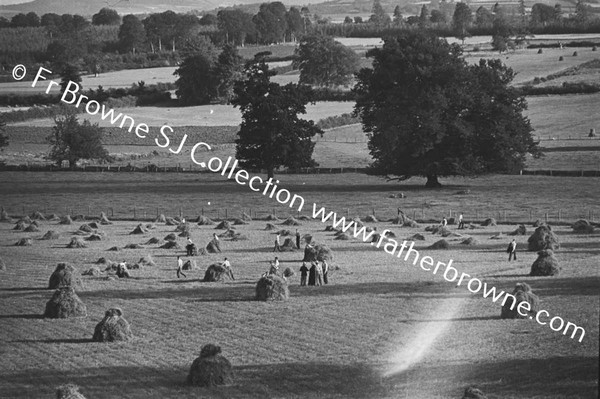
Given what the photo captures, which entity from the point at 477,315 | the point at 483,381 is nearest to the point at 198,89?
the point at 477,315

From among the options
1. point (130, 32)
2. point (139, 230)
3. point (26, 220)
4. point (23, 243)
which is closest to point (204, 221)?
point (139, 230)

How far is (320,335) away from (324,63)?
407ft

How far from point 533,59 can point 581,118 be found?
45892 millimetres

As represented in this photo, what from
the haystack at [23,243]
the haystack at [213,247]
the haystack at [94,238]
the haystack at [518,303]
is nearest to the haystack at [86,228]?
the haystack at [94,238]

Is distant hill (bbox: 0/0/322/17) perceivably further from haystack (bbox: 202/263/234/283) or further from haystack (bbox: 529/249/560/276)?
haystack (bbox: 529/249/560/276)

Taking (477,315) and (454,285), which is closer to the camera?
(477,315)

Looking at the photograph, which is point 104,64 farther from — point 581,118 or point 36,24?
point 581,118

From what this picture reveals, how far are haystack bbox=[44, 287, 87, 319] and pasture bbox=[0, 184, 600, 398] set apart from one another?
45 centimetres

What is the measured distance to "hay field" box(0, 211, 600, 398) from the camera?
31.2m

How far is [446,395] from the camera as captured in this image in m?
29.8

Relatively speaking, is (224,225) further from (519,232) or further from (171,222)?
(519,232)

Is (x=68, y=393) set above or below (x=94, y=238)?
above

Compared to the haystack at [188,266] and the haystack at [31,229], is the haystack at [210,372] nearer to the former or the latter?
the haystack at [188,266]

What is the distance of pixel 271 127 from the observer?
320ft
